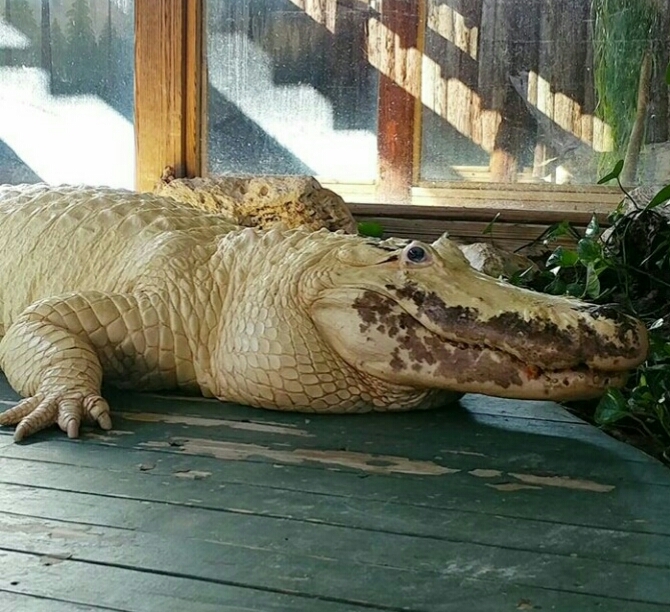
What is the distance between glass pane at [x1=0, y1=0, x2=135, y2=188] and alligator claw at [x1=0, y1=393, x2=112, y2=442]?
246 cm

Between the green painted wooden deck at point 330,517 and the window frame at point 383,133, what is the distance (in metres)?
1.87

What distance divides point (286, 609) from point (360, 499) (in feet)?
1.55

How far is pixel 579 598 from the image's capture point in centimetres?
120

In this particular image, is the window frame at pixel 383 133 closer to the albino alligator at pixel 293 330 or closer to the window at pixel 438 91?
the window at pixel 438 91

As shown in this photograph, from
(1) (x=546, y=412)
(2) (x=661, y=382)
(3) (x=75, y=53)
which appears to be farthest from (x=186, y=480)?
(3) (x=75, y=53)

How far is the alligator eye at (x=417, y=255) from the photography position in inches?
86.1

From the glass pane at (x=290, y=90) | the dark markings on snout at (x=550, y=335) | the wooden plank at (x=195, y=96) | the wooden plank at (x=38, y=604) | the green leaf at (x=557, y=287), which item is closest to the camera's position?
the wooden plank at (x=38, y=604)

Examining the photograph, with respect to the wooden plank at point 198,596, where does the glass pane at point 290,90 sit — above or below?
above

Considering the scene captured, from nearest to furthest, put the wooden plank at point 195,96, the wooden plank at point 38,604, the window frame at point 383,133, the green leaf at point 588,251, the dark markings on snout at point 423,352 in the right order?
the wooden plank at point 38,604 < the dark markings on snout at point 423,352 < the green leaf at point 588,251 < the window frame at point 383,133 < the wooden plank at point 195,96

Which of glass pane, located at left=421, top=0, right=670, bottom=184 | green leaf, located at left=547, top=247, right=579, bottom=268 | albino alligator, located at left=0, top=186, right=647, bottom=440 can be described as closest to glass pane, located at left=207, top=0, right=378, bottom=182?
glass pane, located at left=421, top=0, right=670, bottom=184

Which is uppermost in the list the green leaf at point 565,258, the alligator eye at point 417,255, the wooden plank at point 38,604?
the alligator eye at point 417,255

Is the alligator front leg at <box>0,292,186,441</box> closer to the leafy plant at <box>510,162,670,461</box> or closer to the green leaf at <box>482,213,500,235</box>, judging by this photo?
the leafy plant at <box>510,162,670,461</box>

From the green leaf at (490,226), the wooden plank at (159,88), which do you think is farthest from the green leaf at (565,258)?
the wooden plank at (159,88)

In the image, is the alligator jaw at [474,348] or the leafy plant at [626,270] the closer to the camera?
the alligator jaw at [474,348]
